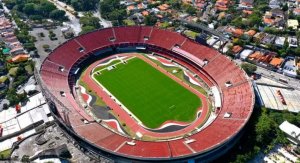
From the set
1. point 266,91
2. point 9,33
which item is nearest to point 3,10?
point 9,33

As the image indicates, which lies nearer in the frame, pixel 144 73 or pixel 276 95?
pixel 276 95

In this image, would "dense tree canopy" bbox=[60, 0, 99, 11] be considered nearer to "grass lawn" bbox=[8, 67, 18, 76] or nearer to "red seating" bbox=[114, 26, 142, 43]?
"red seating" bbox=[114, 26, 142, 43]

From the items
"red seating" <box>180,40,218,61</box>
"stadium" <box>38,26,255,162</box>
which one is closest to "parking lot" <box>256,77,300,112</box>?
"stadium" <box>38,26,255,162</box>

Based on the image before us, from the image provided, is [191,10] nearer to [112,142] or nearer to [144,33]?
[144,33]

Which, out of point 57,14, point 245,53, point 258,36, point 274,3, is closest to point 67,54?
point 57,14

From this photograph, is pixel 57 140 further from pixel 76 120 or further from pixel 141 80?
pixel 141 80

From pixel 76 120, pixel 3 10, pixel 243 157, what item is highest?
pixel 243 157
